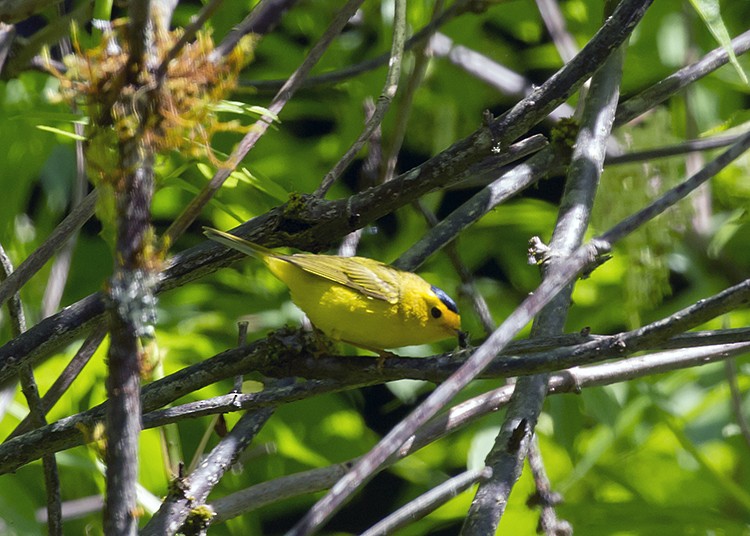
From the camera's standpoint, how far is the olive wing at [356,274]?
3.08 meters

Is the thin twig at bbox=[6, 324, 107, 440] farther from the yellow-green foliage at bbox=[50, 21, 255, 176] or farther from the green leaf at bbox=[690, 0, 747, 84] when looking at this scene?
the green leaf at bbox=[690, 0, 747, 84]

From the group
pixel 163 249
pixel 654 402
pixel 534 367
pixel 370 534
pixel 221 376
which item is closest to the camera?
pixel 163 249

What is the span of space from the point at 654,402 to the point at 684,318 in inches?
58.5

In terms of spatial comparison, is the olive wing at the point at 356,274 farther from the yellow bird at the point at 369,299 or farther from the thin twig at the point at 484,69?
the thin twig at the point at 484,69

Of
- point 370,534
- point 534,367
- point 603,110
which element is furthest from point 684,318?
point 603,110

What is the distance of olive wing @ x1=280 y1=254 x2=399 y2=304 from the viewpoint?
10.1ft

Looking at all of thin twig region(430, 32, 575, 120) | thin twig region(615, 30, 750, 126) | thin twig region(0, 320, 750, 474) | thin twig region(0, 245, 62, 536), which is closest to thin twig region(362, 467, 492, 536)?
thin twig region(0, 320, 750, 474)

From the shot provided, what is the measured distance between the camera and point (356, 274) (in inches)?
123

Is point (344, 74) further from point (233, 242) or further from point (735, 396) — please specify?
point (735, 396)

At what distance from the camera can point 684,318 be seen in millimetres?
1652

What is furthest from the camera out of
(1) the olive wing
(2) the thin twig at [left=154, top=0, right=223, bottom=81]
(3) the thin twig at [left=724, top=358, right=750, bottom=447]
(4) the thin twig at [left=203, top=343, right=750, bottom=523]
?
(1) the olive wing

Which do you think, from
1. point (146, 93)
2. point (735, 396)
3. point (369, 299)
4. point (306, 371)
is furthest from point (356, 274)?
point (146, 93)

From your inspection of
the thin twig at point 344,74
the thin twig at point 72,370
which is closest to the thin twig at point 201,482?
the thin twig at point 72,370

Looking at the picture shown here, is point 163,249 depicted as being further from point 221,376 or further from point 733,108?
point 733,108
